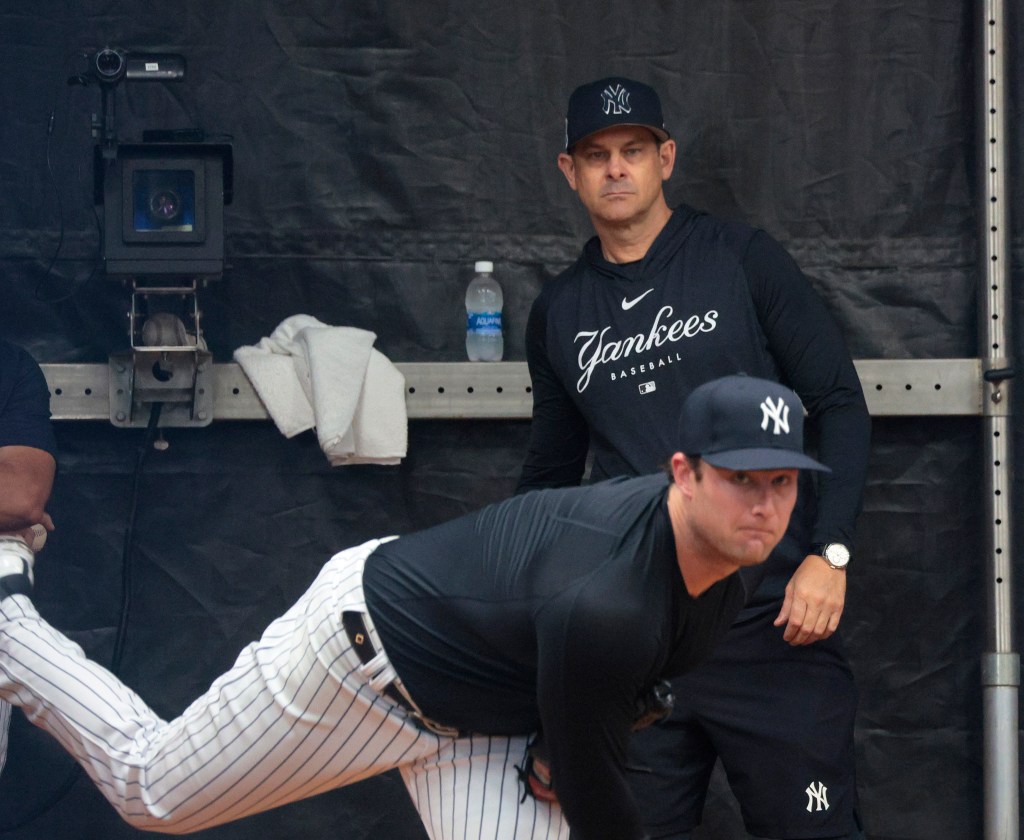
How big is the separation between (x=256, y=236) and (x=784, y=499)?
1703mm

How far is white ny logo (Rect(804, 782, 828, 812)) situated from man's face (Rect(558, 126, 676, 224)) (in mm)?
1126

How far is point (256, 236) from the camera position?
10.7 ft

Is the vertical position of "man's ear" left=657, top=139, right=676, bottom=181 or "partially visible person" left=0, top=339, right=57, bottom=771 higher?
"man's ear" left=657, top=139, right=676, bottom=181

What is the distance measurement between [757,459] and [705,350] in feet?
2.82

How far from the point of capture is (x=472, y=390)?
322 centimetres

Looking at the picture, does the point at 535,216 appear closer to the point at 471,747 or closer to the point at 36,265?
the point at 36,265

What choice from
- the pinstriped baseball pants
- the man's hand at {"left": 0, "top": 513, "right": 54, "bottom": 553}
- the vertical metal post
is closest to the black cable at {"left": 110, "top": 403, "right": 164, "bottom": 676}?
the man's hand at {"left": 0, "top": 513, "right": 54, "bottom": 553}

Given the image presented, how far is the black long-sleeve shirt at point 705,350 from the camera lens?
2715 millimetres

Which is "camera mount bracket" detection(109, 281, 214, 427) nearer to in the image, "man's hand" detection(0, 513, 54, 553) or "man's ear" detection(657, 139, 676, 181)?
"man's hand" detection(0, 513, 54, 553)

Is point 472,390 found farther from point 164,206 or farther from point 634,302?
point 164,206

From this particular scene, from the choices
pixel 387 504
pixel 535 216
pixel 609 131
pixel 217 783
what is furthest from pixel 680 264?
pixel 217 783

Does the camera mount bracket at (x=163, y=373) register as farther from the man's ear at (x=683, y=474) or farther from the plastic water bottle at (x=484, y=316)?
the man's ear at (x=683, y=474)

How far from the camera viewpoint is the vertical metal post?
3141 mm

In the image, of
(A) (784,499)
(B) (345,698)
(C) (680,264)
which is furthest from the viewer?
(C) (680,264)
